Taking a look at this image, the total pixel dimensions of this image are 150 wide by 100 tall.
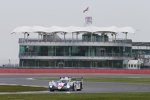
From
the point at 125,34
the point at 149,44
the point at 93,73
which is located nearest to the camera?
the point at 93,73

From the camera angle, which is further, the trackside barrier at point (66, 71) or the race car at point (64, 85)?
the trackside barrier at point (66, 71)

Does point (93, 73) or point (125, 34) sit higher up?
point (125, 34)

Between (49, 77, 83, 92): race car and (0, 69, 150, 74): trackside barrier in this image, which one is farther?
(0, 69, 150, 74): trackside barrier

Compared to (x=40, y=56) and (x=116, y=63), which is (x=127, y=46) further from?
(x=40, y=56)

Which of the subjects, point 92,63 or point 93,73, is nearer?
point 93,73

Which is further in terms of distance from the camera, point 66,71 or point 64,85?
point 66,71

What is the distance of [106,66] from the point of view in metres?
140

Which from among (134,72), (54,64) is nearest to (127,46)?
(54,64)

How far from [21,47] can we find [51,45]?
27.0 ft

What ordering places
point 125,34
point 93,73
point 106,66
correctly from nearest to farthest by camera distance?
point 93,73, point 106,66, point 125,34

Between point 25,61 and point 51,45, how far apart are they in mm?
7782

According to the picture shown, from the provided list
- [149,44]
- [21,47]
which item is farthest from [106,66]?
[149,44]

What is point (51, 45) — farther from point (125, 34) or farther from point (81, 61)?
point (125, 34)

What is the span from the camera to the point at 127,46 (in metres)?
144
